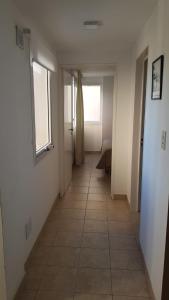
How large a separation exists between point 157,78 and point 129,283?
1.65 metres

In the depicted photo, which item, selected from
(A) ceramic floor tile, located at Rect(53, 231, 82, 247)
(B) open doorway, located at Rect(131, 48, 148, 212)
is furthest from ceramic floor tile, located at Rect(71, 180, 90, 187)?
(A) ceramic floor tile, located at Rect(53, 231, 82, 247)

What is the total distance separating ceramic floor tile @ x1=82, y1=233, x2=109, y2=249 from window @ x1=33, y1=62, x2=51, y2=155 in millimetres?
1081

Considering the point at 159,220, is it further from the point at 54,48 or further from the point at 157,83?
the point at 54,48

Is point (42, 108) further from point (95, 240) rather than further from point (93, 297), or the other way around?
point (93, 297)

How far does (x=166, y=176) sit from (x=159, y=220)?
1.19 feet

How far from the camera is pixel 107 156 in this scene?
4.88 meters

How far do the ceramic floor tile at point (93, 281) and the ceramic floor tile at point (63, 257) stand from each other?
0.15 meters

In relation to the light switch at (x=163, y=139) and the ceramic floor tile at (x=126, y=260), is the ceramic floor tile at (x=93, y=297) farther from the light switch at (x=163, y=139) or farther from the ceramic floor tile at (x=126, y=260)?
the light switch at (x=163, y=139)

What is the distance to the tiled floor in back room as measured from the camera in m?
1.91

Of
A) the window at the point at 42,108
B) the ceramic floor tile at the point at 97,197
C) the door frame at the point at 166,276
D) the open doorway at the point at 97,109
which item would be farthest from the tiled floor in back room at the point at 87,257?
the open doorway at the point at 97,109

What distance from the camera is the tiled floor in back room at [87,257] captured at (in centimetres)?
191

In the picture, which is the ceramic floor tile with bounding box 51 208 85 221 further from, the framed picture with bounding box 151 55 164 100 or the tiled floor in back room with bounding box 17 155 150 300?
the framed picture with bounding box 151 55 164 100

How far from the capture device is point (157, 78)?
5.77 feet

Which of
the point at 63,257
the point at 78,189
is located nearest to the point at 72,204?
the point at 78,189
